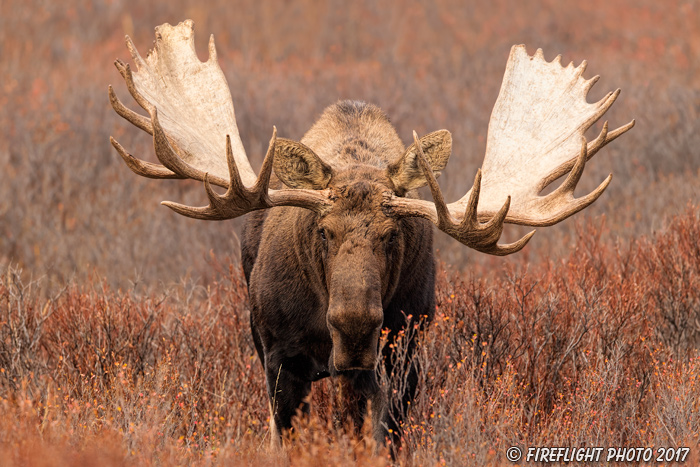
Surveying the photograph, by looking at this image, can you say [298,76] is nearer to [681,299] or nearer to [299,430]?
[681,299]

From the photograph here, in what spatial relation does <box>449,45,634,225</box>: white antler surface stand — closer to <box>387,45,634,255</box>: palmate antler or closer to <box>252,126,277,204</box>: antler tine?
<box>387,45,634,255</box>: palmate antler

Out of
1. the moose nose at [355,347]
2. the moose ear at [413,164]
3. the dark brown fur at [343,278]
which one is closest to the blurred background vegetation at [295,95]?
the dark brown fur at [343,278]

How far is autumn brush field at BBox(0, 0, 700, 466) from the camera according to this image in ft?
13.7

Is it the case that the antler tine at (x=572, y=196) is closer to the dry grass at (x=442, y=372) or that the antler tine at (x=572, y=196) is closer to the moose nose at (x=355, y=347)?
the dry grass at (x=442, y=372)

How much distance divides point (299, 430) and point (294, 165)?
119cm

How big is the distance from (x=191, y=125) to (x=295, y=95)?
7.90 metres

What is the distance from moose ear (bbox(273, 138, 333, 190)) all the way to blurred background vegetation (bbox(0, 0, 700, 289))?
7.40ft

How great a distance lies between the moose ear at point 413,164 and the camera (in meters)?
Answer: 4.20

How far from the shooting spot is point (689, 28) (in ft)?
53.4

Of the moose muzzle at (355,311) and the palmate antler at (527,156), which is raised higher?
the palmate antler at (527,156)

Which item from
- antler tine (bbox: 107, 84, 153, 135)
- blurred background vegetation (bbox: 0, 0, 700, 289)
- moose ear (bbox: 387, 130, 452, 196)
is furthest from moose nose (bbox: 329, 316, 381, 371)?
blurred background vegetation (bbox: 0, 0, 700, 289)

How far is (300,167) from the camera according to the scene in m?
4.25

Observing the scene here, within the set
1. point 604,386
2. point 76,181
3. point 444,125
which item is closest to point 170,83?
point 604,386

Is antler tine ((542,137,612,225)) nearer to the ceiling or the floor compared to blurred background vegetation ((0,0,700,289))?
nearer to the floor
